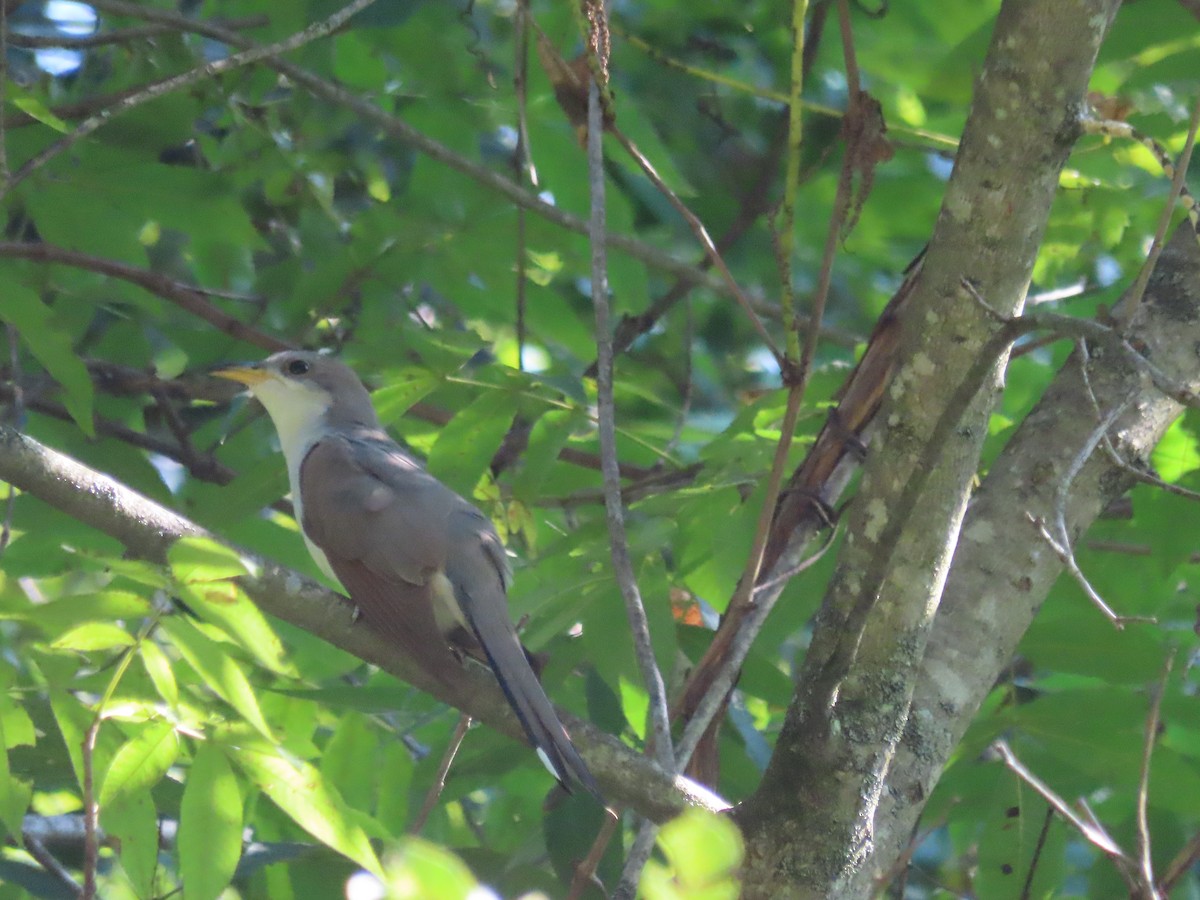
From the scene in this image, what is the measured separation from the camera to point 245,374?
15.5 ft

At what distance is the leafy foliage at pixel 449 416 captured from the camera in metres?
2.56

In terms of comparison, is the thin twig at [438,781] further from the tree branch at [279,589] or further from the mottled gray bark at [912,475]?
the mottled gray bark at [912,475]

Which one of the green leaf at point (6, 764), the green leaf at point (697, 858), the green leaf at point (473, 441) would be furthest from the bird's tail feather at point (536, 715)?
the green leaf at point (697, 858)

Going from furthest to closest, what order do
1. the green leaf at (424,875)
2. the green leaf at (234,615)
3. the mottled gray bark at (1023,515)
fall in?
A: the mottled gray bark at (1023,515)
the green leaf at (234,615)
the green leaf at (424,875)

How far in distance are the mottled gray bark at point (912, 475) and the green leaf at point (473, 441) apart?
1.50 m

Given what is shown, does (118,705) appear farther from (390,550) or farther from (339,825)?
(390,550)

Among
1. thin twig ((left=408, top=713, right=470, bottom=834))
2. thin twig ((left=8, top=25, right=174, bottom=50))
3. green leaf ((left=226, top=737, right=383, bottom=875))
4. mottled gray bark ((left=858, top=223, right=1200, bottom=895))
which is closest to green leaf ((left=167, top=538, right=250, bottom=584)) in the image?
green leaf ((left=226, top=737, right=383, bottom=875))

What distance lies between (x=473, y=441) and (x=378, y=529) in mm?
482

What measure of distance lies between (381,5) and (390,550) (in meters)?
1.61

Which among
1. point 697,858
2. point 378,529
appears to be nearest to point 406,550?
point 378,529

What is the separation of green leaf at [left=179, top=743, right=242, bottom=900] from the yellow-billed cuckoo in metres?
0.61

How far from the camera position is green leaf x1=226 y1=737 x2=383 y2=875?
2.29 m

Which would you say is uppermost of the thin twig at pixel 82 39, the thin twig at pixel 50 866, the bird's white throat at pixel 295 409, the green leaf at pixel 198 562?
the thin twig at pixel 82 39

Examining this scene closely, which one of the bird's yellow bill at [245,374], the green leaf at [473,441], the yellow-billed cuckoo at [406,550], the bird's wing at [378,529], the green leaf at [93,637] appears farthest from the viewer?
the bird's yellow bill at [245,374]
